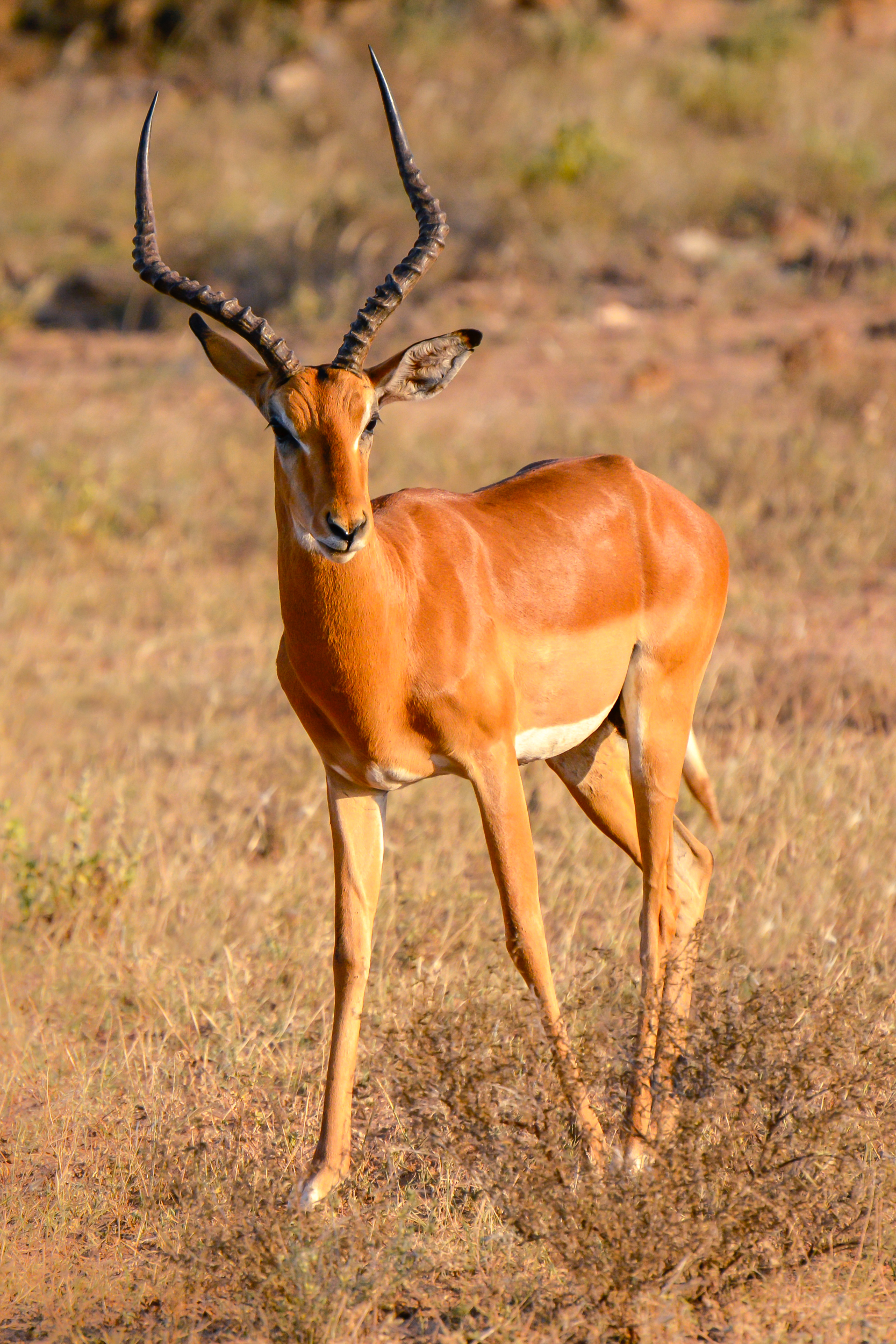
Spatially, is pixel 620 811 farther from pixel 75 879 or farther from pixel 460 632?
pixel 75 879

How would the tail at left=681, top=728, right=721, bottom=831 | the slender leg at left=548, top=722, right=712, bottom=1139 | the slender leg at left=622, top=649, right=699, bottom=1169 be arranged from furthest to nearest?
the tail at left=681, top=728, right=721, bottom=831 → the slender leg at left=548, top=722, right=712, bottom=1139 → the slender leg at left=622, top=649, right=699, bottom=1169

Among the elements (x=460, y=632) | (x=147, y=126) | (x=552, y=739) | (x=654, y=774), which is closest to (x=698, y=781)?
(x=654, y=774)

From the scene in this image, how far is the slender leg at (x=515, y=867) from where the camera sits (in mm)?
3973

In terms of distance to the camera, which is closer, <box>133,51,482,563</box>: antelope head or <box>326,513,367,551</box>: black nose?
<box>326,513,367,551</box>: black nose

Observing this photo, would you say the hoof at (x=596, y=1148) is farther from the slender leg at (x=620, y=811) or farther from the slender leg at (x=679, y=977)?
the slender leg at (x=620, y=811)

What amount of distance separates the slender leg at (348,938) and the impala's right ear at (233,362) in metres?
1.08

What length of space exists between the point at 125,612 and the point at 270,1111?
5.57m

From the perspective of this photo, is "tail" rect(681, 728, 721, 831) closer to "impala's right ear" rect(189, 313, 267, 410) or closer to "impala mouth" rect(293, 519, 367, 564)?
"impala mouth" rect(293, 519, 367, 564)

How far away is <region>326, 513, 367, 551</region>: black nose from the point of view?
11.6 ft

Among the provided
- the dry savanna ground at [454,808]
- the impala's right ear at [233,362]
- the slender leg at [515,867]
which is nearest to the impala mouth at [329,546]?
the impala's right ear at [233,362]

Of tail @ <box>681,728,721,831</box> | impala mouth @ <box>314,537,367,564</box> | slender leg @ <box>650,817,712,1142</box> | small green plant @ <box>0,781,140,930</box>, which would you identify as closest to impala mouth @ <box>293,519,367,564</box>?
impala mouth @ <box>314,537,367,564</box>

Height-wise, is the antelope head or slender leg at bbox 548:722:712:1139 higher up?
the antelope head

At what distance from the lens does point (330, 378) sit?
380 cm

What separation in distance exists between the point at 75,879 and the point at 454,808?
5.58 feet
